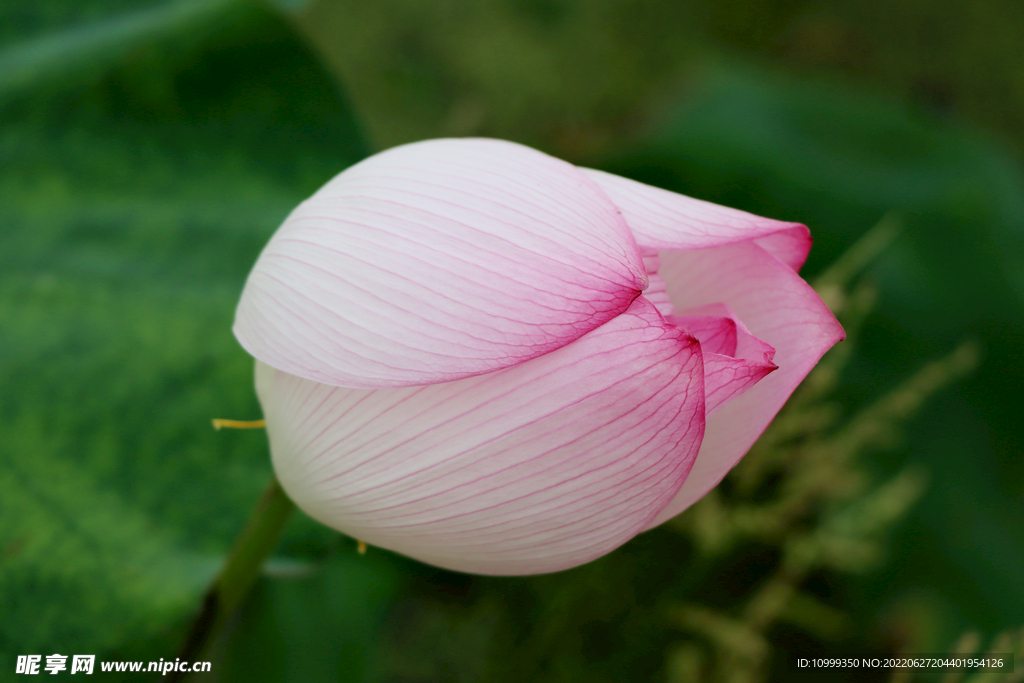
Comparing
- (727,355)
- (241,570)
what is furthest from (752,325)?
(241,570)

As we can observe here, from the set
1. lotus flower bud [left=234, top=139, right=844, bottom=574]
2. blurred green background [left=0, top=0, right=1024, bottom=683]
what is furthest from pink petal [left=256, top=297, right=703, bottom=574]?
blurred green background [left=0, top=0, right=1024, bottom=683]

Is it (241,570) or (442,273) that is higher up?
(442,273)

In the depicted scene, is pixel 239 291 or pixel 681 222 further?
pixel 239 291

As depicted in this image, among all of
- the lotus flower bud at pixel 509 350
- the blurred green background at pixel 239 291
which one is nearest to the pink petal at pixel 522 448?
the lotus flower bud at pixel 509 350

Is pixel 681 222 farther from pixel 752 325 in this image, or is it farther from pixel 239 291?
pixel 239 291

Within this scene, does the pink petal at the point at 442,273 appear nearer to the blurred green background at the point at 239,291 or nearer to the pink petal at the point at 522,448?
the pink petal at the point at 522,448

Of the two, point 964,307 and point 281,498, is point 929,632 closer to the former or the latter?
point 964,307
